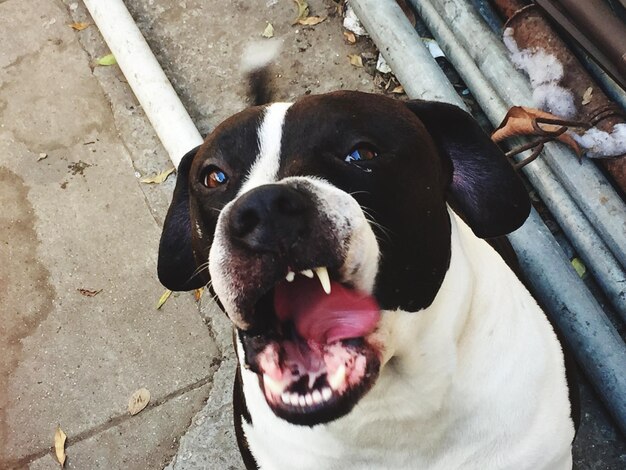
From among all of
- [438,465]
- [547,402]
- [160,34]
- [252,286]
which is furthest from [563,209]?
[160,34]

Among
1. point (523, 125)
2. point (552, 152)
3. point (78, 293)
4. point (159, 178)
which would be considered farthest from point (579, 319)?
point (78, 293)

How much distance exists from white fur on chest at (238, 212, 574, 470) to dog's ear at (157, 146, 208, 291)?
42 centimetres

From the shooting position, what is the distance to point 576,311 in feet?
10.0

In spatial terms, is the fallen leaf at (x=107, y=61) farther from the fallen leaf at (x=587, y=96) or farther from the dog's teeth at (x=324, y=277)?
the dog's teeth at (x=324, y=277)

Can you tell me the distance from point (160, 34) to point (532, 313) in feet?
8.65

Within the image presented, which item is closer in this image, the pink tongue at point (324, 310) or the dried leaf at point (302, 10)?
the pink tongue at point (324, 310)

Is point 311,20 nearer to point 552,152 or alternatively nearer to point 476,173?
point 552,152

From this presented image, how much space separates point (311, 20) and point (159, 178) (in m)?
1.07

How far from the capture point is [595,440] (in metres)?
3.09

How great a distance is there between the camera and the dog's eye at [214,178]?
2.19m

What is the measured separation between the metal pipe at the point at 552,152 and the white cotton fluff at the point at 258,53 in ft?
2.67

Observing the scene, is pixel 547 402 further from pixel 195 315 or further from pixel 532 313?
pixel 195 315

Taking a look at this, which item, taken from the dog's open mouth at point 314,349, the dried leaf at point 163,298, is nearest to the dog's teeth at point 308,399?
the dog's open mouth at point 314,349

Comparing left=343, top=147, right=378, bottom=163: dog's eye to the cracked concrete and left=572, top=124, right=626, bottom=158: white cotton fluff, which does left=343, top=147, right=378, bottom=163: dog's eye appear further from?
the cracked concrete
